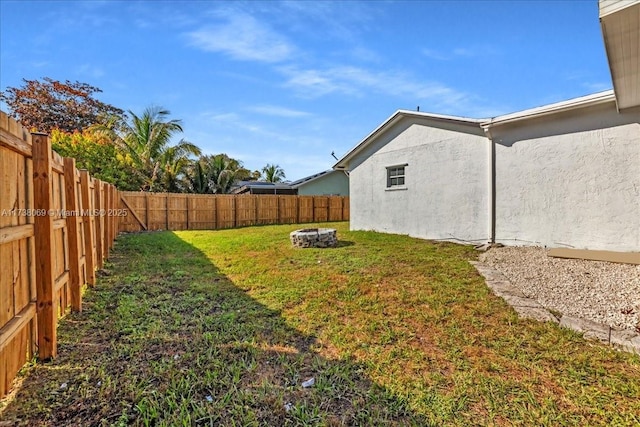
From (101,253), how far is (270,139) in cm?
2052

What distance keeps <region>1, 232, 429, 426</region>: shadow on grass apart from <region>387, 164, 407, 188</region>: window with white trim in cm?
716

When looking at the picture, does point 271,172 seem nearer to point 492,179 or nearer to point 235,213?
point 235,213

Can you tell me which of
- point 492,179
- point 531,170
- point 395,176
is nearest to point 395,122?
point 395,176

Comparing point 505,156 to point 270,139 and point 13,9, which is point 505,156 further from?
point 270,139

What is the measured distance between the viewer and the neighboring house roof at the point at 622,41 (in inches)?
114

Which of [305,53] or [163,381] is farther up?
[305,53]

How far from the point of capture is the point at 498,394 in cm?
227

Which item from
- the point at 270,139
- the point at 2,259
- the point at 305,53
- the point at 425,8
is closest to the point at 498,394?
the point at 2,259

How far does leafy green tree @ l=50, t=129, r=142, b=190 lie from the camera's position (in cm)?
A: 1494

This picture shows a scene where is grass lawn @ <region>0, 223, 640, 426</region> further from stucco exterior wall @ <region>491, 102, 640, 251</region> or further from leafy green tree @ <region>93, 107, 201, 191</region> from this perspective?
leafy green tree @ <region>93, 107, 201, 191</region>

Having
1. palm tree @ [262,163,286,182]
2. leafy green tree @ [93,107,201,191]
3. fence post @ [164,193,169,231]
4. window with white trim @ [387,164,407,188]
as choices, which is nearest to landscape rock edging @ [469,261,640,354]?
window with white trim @ [387,164,407,188]

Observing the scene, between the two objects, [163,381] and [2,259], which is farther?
[163,381]

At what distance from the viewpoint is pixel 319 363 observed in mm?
2705

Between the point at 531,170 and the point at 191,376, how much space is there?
25.3 feet
